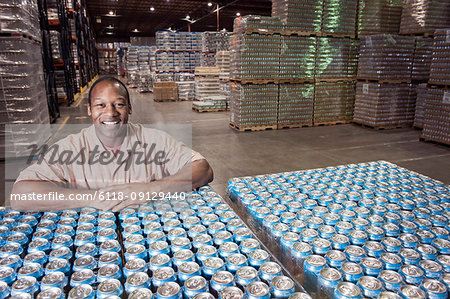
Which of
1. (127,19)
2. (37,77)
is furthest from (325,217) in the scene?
(127,19)

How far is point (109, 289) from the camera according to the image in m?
1.28

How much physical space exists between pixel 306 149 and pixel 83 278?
6.09 metres

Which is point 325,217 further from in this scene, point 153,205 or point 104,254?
point 104,254

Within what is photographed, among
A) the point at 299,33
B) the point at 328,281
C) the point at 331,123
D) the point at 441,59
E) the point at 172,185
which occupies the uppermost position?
the point at 299,33

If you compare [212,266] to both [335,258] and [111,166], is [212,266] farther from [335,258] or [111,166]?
[111,166]

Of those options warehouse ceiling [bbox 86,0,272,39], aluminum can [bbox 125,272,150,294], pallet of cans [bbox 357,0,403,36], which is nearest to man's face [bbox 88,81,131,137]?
aluminum can [bbox 125,272,150,294]

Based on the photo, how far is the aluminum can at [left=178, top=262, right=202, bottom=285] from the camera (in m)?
1.39

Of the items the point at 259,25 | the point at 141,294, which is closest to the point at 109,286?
the point at 141,294

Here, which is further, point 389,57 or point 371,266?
point 389,57

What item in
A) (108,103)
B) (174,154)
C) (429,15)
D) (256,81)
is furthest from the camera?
(429,15)

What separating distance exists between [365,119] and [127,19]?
32.7 metres

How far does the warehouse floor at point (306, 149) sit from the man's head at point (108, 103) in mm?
2415

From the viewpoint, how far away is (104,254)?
1533mm

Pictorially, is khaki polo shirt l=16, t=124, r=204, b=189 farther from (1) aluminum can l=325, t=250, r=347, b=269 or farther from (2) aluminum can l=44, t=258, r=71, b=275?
(1) aluminum can l=325, t=250, r=347, b=269
